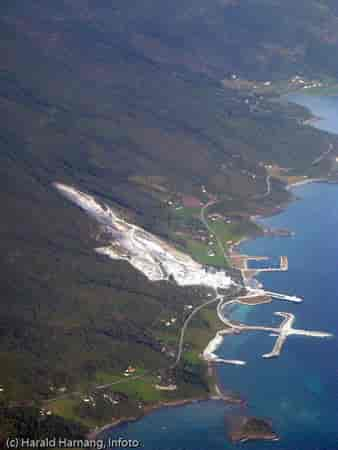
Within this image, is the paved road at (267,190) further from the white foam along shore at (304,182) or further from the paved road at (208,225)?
the paved road at (208,225)

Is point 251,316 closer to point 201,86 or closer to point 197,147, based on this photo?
point 197,147

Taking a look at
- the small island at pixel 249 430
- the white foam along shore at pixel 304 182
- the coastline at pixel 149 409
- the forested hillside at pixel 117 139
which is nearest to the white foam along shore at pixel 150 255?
the forested hillside at pixel 117 139

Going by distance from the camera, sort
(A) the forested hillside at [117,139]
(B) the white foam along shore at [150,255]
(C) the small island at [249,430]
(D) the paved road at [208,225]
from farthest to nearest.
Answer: (D) the paved road at [208,225] < (B) the white foam along shore at [150,255] < (A) the forested hillside at [117,139] < (C) the small island at [249,430]

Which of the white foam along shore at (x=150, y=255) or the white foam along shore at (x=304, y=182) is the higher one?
the white foam along shore at (x=150, y=255)

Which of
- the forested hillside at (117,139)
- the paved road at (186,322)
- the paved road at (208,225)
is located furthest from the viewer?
the paved road at (208,225)

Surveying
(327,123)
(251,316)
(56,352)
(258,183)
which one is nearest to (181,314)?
(251,316)

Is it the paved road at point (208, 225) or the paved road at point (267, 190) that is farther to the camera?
the paved road at point (267, 190)

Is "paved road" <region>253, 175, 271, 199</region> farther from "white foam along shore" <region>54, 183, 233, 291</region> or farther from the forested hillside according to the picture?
"white foam along shore" <region>54, 183, 233, 291</region>
